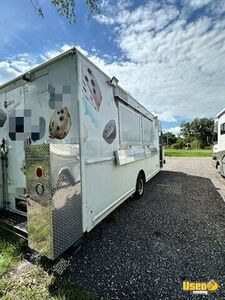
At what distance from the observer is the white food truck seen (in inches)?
77.4

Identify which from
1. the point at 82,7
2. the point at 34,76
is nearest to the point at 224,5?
the point at 82,7

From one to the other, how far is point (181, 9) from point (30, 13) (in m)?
3.48

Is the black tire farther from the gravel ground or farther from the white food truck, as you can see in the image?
the white food truck

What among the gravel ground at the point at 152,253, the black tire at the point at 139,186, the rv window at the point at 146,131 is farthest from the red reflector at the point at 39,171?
the rv window at the point at 146,131

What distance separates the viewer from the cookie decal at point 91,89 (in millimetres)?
2502

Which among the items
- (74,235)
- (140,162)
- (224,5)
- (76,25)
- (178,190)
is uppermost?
(224,5)

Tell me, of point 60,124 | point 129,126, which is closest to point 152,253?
point 60,124

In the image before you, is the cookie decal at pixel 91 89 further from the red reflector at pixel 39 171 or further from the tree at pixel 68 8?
the red reflector at pixel 39 171

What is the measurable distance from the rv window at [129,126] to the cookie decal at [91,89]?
1074mm

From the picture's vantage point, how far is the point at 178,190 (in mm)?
6227

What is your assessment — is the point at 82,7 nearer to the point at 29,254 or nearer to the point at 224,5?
the point at 224,5

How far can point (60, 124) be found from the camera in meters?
2.58

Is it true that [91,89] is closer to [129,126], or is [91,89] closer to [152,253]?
[129,126]

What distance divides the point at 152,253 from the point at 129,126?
8.85ft
